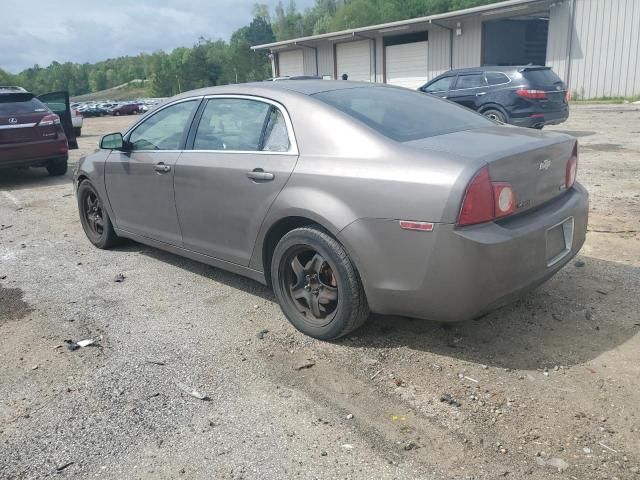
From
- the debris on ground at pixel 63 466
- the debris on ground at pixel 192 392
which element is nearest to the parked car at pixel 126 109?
the debris on ground at pixel 192 392

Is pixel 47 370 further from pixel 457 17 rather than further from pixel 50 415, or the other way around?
pixel 457 17

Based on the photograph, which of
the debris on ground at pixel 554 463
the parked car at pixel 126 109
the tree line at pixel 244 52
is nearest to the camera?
the debris on ground at pixel 554 463

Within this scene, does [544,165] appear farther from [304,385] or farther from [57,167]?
[57,167]

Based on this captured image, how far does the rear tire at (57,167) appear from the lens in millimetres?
11173

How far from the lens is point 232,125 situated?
4.23 meters

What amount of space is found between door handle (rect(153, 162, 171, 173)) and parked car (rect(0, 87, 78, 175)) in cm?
651

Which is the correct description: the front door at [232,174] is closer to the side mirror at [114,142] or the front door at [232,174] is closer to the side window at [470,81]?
the side mirror at [114,142]

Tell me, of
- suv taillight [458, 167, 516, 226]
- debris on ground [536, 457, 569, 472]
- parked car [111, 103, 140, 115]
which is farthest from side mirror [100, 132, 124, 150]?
parked car [111, 103, 140, 115]

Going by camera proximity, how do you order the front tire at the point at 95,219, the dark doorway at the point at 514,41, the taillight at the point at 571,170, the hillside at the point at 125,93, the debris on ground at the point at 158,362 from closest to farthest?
1. the debris on ground at the point at 158,362
2. the taillight at the point at 571,170
3. the front tire at the point at 95,219
4. the dark doorway at the point at 514,41
5. the hillside at the point at 125,93

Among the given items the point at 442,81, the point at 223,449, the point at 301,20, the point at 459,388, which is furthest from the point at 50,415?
the point at 301,20

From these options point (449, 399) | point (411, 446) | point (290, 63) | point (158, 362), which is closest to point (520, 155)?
point (449, 399)

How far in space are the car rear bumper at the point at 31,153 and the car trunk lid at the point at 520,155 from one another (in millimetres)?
8753

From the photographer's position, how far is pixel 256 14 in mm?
124125

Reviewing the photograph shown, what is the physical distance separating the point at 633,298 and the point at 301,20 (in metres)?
118
